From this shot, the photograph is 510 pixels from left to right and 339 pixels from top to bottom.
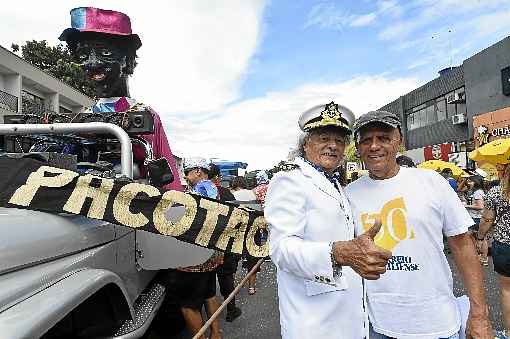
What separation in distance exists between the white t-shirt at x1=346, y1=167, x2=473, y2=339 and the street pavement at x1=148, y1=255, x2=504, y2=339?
1.92 m

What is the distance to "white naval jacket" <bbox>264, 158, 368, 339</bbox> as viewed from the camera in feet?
5.56

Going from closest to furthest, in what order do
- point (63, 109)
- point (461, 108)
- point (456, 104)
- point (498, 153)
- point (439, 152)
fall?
point (498, 153) < point (439, 152) < point (63, 109) < point (461, 108) < point (456, 104)

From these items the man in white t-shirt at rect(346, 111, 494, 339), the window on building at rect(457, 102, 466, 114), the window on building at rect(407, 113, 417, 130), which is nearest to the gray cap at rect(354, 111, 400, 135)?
the man in white t-shirt at rect(346, 111, 494, 339)

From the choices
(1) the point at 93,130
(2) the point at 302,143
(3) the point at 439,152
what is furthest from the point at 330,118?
(3) the point at 439,152

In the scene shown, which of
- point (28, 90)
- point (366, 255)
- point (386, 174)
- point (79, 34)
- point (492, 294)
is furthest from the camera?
point (28, 90)

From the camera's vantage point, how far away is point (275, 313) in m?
5.21

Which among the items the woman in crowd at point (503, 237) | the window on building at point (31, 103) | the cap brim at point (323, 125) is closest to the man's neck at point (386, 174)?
the cap brim at point (323, 125)

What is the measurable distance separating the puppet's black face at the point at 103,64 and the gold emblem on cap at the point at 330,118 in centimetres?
282

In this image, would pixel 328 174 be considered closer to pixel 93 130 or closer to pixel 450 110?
pixel 93 130

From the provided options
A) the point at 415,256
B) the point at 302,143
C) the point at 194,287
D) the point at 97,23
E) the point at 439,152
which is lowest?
the point at 194,287

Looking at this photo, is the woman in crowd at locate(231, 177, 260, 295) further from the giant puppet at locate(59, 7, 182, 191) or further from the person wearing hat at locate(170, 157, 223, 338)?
the giant puppet at locate(59, 7, 182, 191)

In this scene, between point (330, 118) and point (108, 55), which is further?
point (108, 55)

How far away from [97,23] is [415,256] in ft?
10.9

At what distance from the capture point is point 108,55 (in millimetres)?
4133
